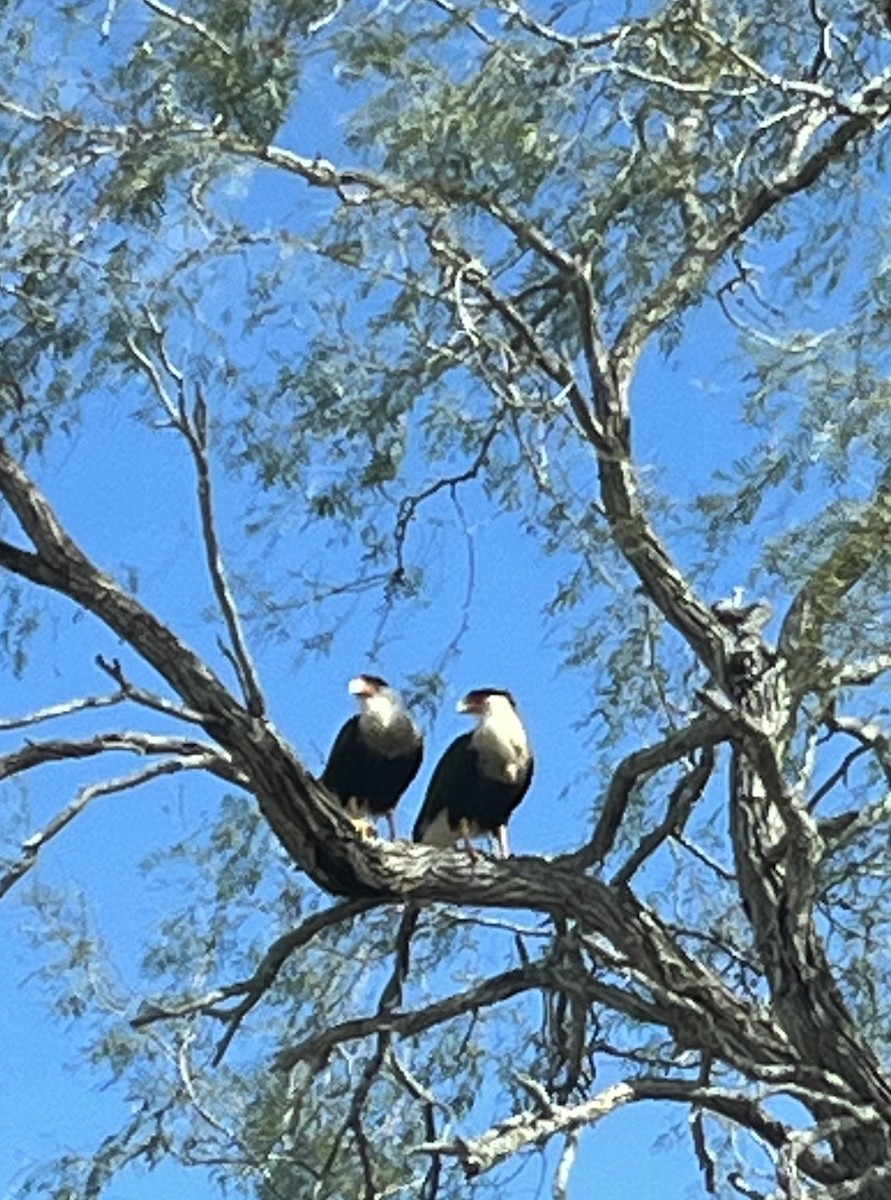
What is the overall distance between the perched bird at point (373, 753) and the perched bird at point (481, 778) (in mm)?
112

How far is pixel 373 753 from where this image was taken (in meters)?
6.87

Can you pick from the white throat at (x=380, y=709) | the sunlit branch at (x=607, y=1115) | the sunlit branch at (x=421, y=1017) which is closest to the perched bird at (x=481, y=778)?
the white throat at (x=380, y=709)

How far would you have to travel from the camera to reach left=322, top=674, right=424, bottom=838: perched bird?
6855 millimetres

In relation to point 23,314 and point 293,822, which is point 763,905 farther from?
point 23,314

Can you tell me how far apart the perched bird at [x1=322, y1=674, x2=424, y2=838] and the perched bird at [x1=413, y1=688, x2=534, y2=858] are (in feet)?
0.37

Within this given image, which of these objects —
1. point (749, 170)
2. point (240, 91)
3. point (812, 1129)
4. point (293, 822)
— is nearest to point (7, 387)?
point (240, 91)

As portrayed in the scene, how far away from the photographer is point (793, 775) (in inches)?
227

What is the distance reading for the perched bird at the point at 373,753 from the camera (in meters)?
6.86

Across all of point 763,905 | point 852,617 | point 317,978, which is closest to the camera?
point 852,617

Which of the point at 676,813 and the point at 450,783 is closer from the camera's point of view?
the point at 676,813

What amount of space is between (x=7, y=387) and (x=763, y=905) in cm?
221

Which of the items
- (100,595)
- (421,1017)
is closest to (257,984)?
(421,1017)

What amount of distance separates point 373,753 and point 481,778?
0.32m

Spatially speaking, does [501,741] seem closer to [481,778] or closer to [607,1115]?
[481,778]
